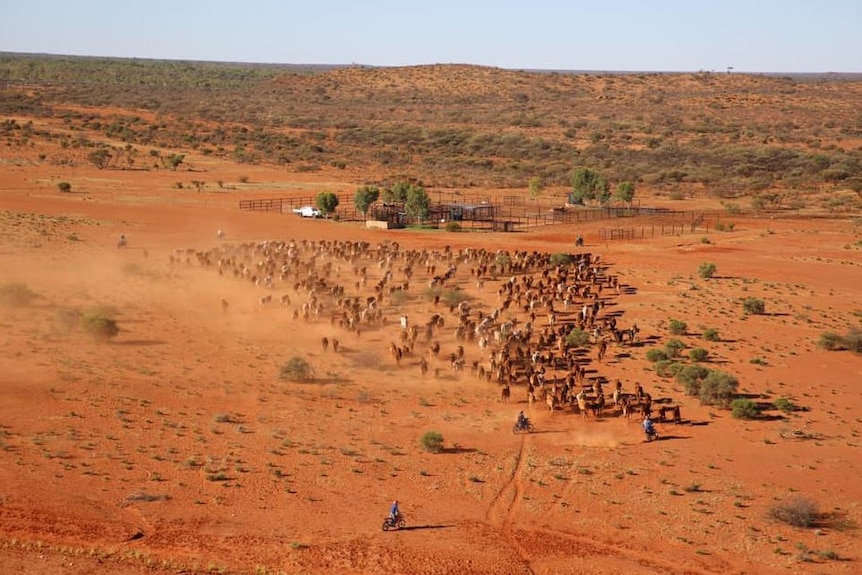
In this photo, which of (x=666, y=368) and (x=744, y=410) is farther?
(x=666, y=368)

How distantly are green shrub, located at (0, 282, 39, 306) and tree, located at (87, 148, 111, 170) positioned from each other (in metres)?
52.2

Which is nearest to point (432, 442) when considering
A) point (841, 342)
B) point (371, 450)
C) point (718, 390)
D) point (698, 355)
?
point (371, 450)

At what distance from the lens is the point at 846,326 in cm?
3959

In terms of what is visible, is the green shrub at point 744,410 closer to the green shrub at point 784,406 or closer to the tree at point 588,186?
the green shrub at point 784,406

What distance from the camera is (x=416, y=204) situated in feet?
213

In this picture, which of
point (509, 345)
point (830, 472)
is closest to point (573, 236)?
point (509, 345)

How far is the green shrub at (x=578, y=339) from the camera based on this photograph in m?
35.6

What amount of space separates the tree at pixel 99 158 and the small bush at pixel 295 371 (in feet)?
209

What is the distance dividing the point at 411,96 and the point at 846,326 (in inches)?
5574

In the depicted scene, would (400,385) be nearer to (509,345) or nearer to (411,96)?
(509,345)

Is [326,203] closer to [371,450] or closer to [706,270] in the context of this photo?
[706,270]

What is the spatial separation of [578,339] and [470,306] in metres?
6.93

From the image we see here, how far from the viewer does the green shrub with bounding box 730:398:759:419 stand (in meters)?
28.5

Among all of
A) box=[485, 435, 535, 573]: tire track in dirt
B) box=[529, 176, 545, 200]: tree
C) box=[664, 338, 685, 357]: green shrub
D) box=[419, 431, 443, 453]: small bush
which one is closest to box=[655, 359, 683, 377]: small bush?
box=[664, 338, 685, 357]: green shrub
